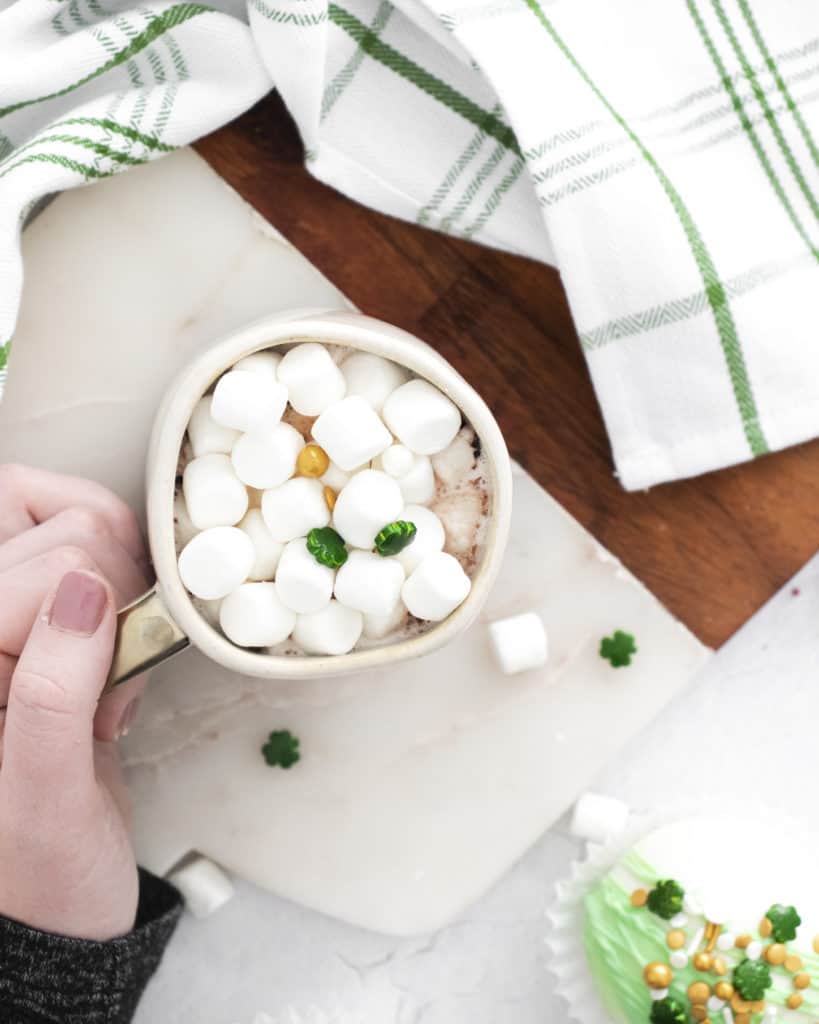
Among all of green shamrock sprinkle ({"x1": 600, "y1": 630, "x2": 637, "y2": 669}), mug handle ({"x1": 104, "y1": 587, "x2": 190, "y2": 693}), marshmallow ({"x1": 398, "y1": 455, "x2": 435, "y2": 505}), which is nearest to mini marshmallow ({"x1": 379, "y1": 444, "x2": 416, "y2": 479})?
marshmallow ({"x1": 398, "y1": 455, "x2": 435, "y2": 505})

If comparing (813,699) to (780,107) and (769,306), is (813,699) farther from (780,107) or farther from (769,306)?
(780,107)

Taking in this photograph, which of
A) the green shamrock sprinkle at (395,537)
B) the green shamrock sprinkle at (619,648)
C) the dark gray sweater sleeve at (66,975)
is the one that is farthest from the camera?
the green shamrock sprinkle at (619,648)

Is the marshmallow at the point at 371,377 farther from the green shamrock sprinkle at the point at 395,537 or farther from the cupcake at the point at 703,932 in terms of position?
the cupcake at the point at 703,932

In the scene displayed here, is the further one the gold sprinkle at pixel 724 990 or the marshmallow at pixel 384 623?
the gold sprinkle at pixel 724 990

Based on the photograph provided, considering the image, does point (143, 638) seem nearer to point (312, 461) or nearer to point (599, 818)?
point (312, 461)

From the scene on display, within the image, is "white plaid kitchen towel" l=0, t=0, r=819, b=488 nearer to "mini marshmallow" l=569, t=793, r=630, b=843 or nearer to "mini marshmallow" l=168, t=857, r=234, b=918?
"mini marshmallow" l=569, t=793, r=630, b=843

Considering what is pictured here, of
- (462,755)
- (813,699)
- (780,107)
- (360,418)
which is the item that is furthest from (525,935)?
(780,107)

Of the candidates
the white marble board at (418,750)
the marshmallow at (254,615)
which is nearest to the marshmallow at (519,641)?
the white marble board at (418,750)

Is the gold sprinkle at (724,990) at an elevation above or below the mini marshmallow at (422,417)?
below
